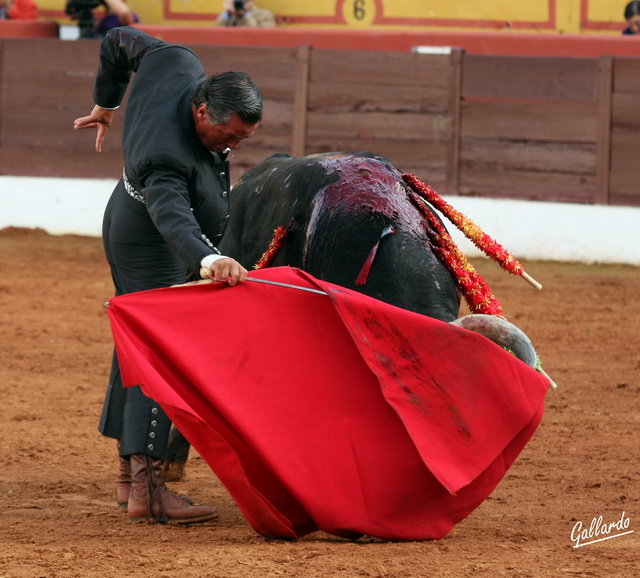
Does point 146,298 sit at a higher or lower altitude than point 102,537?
higher

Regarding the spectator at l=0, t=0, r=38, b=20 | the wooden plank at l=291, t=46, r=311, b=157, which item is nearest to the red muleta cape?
the wooden plank at l=291, t=46, r=311, b=157

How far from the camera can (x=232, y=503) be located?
373cm

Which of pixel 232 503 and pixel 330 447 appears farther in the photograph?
pixel 232 503

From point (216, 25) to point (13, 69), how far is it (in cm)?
192

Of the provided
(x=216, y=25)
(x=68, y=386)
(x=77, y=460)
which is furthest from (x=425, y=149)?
(x=77, y=460)

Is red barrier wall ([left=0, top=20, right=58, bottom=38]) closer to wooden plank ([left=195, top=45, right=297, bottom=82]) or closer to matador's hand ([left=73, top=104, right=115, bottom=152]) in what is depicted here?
wooden plank ([left=195, top=45, right=297, bottom=82])

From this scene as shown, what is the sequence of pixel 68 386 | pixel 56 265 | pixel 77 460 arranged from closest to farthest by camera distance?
pixel 77 460 → pixel 68 386 → pixel 56 265

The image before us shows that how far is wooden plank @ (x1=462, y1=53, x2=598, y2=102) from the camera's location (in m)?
9.22

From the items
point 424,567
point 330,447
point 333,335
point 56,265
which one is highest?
point 333,335

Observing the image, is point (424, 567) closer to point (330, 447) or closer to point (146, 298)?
point (330, 447)

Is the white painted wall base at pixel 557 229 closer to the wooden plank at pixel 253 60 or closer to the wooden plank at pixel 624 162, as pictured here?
the wooden plank at pixel 624 162
